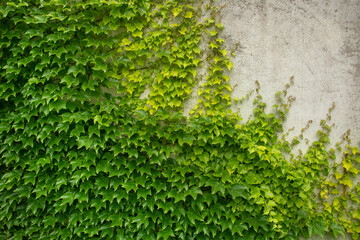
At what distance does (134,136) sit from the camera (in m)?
2.88

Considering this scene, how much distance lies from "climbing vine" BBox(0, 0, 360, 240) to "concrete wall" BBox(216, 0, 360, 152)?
176mm

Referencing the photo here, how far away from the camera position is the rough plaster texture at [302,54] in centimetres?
305

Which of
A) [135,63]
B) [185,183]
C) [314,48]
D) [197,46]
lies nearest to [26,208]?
[185,183]

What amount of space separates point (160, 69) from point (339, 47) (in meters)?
2.38

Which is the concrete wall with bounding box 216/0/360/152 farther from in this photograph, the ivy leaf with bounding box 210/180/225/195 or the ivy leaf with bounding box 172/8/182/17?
the ivy leaf with bounding box 210/180/225/195

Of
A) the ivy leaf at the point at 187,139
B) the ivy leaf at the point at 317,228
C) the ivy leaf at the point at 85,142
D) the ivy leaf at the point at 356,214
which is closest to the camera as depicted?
the ivy leaf at the point at 85,142

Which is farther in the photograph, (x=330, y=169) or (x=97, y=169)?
(x=330, y=169)

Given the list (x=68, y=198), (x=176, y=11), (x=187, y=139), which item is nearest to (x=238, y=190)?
(x=187, y=139)

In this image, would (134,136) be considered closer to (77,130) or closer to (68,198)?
(77,130)

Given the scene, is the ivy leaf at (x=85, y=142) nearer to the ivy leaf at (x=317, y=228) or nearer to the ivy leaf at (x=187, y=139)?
the ivy leaf at (x=187, y=139)

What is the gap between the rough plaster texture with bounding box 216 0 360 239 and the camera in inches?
120

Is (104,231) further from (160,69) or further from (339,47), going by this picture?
(339,47)

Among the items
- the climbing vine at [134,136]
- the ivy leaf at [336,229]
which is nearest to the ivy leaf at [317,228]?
the climbing vine at [134,136]

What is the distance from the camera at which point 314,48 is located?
3.13 m
